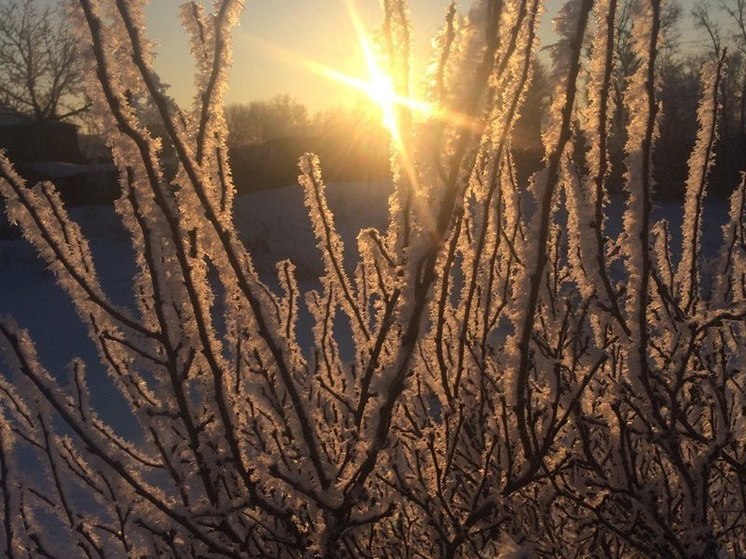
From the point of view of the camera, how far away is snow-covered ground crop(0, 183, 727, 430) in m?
13.5

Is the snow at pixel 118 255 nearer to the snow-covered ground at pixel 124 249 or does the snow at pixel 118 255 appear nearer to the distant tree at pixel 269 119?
the snow-covered ground at pixel 124 249

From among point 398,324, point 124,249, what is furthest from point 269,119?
point 398,324

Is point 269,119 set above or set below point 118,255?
above

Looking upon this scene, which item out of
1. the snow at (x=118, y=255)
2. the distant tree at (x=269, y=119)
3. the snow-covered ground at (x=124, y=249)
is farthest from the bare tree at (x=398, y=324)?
the distant tree at (x=269, y=119)

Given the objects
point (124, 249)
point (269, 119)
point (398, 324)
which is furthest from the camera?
point (269, 119)

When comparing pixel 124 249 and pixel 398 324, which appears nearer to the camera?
pixel 398 324

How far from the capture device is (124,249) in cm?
1666

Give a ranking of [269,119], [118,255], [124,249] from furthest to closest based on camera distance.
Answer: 1. [269,119]
2. [124,249]
3. [118,255]

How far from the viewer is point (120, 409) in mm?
9734

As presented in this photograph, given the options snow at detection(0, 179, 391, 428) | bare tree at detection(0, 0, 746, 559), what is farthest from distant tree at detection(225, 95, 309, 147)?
bare tree at detection(0, 0, 746, 559)

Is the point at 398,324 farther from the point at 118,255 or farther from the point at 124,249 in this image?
the point at 124,249

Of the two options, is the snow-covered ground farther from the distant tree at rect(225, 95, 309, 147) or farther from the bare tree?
the distant tree at rect(225, 95, 309, 147)

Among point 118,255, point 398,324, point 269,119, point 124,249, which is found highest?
point 269,119

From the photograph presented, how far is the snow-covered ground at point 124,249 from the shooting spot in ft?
44.3
